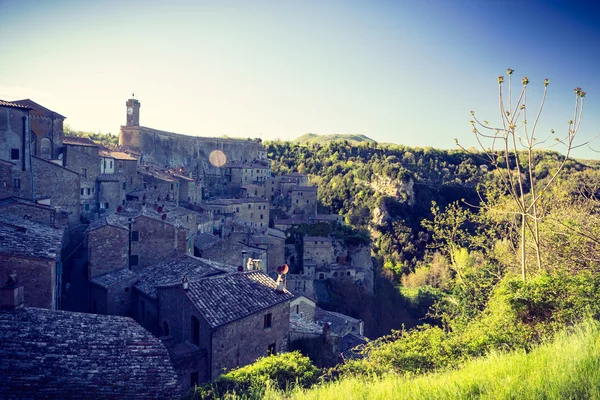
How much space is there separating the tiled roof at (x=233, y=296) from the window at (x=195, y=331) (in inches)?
24.3

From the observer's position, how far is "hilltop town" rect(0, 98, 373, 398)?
893 cm

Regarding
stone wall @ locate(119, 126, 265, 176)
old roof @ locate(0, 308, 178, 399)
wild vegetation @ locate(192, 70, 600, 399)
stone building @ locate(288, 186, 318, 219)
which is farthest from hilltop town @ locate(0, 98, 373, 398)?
stone wall @ locate(119, 126, 265, 176)

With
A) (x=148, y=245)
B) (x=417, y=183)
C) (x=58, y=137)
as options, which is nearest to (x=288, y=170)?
(x=417, y=183)

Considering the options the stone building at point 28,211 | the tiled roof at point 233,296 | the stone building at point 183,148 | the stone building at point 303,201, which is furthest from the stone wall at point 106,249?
the stone building at point 303,201

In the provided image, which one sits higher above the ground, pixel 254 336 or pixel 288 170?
pixel 288 170

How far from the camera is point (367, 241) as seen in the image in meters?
40.8

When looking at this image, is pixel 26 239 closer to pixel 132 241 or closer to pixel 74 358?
pixel 132 241

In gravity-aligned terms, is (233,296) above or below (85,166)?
below

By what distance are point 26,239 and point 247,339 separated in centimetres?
803

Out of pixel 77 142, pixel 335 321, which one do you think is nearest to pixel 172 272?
pixel 335 321

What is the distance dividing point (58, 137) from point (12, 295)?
19163mm

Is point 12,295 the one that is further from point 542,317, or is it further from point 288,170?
point 288,170

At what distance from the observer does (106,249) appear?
57.2ft

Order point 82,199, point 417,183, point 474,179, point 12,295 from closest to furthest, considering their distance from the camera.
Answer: point 12,295
point 82,199
point 417,183
point 474,179
